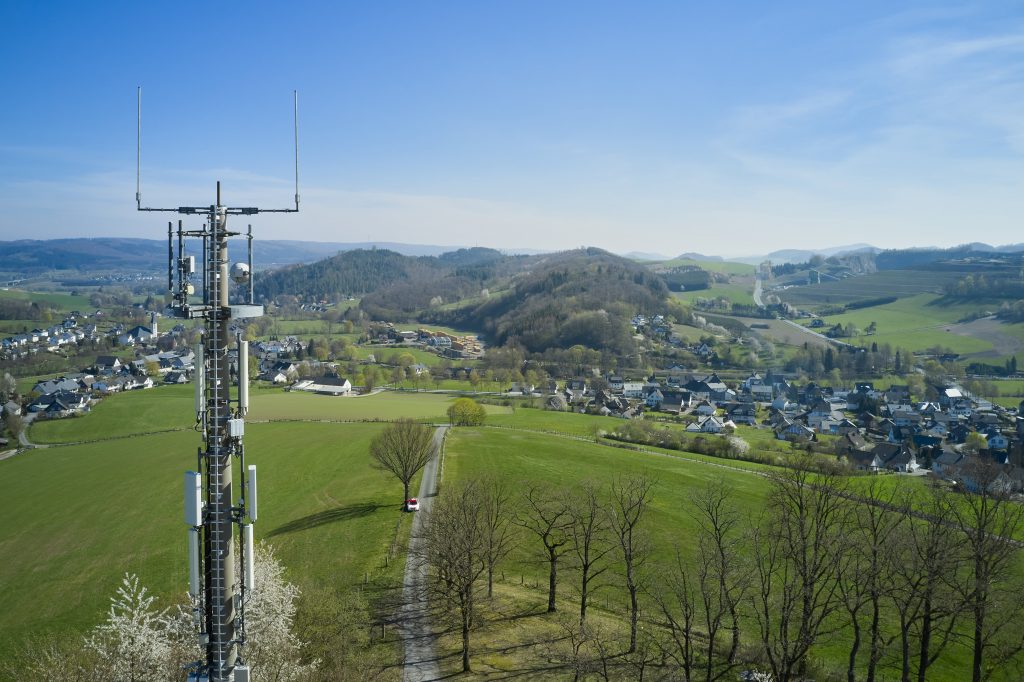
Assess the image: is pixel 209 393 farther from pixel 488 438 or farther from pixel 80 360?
pixel 80 360

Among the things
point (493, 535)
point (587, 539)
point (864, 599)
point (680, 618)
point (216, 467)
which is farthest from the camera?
point (493, 535)

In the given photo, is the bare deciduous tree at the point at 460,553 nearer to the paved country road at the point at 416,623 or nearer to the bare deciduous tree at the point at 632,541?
the paved country road at the point at 416,623

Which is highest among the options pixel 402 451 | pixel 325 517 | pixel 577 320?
pixel 577 320

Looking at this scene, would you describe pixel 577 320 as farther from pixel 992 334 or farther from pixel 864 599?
pixel 864 599

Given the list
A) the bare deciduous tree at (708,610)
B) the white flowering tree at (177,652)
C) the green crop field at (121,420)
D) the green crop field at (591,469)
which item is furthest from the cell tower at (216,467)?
the green crop field at (121,420)

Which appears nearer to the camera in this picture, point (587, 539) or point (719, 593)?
point (719, 593)

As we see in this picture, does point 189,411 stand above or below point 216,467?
below

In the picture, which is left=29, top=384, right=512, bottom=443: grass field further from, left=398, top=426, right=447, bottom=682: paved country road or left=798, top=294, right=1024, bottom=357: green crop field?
left=798, top=294, right=1024, bottom=357: green crop field

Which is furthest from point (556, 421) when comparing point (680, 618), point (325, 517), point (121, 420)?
point (680, 618)
